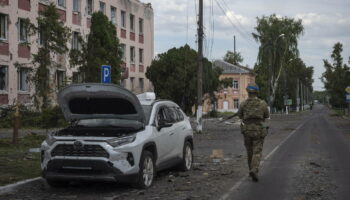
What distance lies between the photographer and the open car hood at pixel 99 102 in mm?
9586

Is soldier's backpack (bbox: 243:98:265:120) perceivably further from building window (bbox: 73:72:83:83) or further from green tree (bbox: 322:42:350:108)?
green tree (bbox: 322:42:350:108)

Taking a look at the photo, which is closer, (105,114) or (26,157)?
(105,114)

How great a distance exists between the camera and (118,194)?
904 cm

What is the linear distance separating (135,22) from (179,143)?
40.2 meters

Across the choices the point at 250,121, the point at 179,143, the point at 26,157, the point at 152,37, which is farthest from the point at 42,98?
the point at 152,37

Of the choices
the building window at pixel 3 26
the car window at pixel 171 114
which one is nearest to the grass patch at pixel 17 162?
the car window at pixel 171 114

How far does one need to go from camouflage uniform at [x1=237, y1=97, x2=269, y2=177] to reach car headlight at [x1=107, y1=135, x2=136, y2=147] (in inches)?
102

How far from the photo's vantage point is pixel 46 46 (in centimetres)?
1809

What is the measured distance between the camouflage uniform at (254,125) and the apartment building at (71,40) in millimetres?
8548

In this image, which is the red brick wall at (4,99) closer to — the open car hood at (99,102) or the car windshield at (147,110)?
the open car hood at (99,102)

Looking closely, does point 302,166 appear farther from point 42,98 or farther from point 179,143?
point 42,98

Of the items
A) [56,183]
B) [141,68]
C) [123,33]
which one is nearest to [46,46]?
[56,183]

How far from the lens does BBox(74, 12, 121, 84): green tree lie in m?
20.9

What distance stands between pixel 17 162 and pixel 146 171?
14.7 feet
